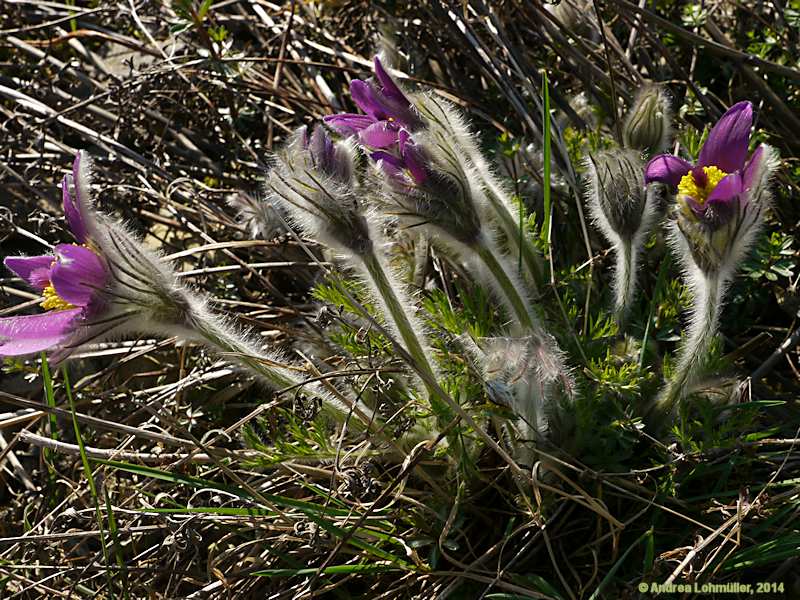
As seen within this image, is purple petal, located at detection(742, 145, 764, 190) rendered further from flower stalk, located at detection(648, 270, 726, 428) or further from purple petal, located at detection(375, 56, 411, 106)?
purple petal, located at detection(375, 56, 411, 106)

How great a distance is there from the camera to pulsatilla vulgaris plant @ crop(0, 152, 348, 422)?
1.33 metres

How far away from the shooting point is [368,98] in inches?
62.8

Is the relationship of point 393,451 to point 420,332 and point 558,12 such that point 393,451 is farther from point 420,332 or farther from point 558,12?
point 558,12

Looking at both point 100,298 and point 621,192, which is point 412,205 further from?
point 100,298

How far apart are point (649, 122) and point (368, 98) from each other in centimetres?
60

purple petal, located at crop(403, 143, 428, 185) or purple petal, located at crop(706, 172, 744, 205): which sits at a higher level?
purple petal, located at crop(403, 143, 428, 185)

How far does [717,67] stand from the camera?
7.69ft

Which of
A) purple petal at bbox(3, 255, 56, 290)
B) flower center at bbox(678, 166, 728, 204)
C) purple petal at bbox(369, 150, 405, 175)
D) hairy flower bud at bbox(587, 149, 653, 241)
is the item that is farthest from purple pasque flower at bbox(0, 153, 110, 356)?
flower center at bbox(678, 166, 728, 204)

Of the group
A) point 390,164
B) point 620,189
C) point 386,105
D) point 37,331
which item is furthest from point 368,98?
point 37,331

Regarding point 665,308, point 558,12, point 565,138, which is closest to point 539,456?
point 665,308

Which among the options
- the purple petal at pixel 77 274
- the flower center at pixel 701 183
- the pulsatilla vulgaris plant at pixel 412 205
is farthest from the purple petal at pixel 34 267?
the flower center at pixel 701 183

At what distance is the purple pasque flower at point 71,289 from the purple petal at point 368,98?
52cm

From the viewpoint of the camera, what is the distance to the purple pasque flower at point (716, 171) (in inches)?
53.7

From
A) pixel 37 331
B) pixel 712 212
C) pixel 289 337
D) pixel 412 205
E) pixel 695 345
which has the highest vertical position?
pixel 37 331
